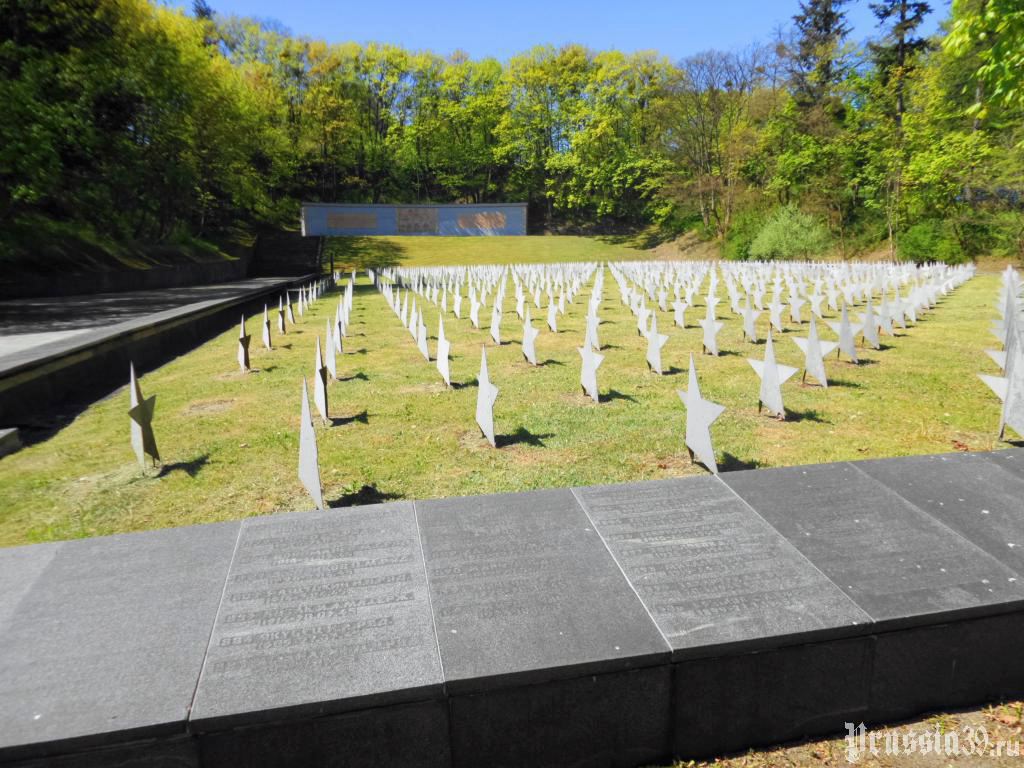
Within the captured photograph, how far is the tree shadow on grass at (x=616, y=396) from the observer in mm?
7242

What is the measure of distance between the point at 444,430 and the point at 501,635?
13.3 feet

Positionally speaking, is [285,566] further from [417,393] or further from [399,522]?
[417,393]

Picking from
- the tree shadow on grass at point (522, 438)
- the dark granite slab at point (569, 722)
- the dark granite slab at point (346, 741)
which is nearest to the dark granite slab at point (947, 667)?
the dark granite slab at point (569, 722)

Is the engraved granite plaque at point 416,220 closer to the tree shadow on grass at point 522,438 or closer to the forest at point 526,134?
the forest at point 526,134

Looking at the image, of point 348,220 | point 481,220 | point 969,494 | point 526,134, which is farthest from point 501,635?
point 526,134

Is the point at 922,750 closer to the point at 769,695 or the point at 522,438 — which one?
the point at 769,695

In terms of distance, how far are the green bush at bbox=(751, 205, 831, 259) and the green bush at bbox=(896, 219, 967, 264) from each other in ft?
12.9

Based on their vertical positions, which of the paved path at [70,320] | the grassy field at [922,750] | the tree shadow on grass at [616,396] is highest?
the paved path at [70,320]

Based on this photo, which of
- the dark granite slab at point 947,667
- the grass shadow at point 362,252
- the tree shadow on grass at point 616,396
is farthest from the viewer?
the grass shadow at point 362,252

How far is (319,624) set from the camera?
2275 millimetres

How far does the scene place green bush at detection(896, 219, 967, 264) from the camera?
29.6 m

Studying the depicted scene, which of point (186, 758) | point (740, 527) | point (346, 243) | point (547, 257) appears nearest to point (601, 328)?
point (740, 527)

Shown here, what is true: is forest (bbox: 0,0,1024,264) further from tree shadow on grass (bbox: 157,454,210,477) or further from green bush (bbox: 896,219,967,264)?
tree shadow on grass (bbox: 157,454,210,477)

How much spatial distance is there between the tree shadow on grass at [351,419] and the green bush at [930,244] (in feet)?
106
